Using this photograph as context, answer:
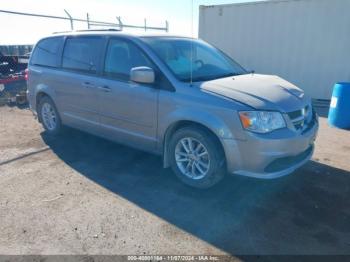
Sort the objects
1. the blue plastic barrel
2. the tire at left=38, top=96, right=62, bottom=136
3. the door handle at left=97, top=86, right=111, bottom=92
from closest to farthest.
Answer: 1. the door handle at left=97, top=86, right=111, bottom=92
2. the tire at left=38, top=96, right=62, bottom=136
3. the blue plastic barrel

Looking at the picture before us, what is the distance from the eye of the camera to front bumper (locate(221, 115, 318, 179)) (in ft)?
10.6

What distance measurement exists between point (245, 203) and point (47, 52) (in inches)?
166

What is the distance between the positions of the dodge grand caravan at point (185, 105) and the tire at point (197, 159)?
1 centimetres

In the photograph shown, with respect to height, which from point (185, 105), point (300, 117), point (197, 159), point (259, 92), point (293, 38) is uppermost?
point (293, 38)

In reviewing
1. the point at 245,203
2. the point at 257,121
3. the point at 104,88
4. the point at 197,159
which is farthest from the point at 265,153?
the point at 104,88

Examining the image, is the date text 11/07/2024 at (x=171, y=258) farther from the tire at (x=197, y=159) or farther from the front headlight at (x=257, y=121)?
the front headlight at (x=257, y=121)

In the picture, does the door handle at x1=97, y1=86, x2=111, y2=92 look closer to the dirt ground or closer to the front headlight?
the dirt ground

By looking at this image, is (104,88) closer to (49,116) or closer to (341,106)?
(49,116)

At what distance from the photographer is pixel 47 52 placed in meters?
5.45

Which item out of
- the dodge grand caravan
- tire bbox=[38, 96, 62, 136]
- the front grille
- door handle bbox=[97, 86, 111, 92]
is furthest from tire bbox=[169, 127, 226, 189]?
tire bbox=[38, 96, 62, 136]

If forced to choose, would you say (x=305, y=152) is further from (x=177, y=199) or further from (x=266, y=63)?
(x=266, y=63)

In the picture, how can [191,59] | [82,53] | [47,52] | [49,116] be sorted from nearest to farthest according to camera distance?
[191,59]
[82,53]
[47,52]
[49,116]

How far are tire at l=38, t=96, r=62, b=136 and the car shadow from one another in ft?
3.01

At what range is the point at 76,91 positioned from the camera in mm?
4820
